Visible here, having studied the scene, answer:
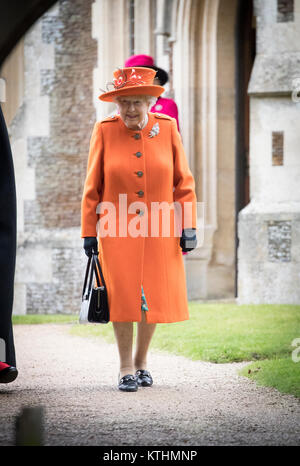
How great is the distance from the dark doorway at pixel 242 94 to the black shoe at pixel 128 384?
672cm

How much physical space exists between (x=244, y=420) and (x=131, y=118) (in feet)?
6.17

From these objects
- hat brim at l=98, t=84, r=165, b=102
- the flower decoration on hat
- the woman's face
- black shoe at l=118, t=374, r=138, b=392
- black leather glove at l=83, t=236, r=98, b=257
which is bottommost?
black shoe at l=118, t=374, r=138, b=392

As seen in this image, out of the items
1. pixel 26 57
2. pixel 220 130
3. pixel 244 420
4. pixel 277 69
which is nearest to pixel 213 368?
pixel 244 420

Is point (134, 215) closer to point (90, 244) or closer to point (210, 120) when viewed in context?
point (90, 244)

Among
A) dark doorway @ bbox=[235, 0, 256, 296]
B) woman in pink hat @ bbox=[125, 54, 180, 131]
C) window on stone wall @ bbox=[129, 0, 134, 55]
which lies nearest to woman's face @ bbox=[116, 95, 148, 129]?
woman in pink hat @ bbox=[125, 54, 180, 131]

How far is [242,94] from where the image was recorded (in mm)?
11609

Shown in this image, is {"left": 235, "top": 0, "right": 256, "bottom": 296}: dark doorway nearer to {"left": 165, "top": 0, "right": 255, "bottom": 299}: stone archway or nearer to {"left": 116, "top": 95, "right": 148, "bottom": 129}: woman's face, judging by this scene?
{"left": 165, "top": 0, "right": 255, "bottom": 299}: stone archway

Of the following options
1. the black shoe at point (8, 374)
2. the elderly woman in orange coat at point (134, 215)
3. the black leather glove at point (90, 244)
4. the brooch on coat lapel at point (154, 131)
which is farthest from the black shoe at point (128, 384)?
the brooch on coat lapel at point (154, 131)

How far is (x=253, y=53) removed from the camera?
12219 millimetres

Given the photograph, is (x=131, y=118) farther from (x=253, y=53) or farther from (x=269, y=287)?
(x=253, y=53)

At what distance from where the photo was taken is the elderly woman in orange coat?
4938mm

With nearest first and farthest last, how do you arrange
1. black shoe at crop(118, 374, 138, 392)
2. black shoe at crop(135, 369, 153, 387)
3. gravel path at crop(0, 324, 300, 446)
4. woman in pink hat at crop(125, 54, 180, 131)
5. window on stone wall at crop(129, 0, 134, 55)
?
gravel path at crop(0, 324, 300, 446) → black shoe at crop(118, 374, 138, 392) → black shoe at crop(135, 369, 153, 387) → woman in pink hat at crop(125, 54, 180, 131) → window on stone wall at crop(129, 0, 134, 55)

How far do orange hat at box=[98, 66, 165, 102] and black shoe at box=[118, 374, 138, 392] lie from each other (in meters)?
1.59

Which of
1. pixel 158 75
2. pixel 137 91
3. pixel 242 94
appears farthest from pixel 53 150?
pixel 137 91
